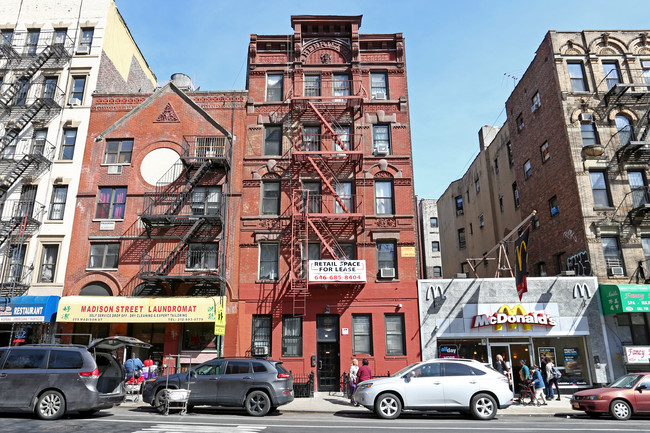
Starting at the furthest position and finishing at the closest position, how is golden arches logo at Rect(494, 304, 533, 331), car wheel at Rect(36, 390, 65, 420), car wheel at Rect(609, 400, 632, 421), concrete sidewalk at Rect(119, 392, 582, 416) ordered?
golden arches logo at Rect(494, 304, 533, 331) → concrete sidewalk at Rect(119, 392, 582, 416) → car wheel at Rect(609, 400, 632, 421) → car wheel at Rect(36, 390, 65, 420)

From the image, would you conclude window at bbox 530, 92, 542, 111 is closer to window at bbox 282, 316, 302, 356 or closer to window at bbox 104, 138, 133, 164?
window at bbox 282, 316, 302, 356

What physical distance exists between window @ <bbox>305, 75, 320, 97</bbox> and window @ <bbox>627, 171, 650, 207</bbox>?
16844 millimetres

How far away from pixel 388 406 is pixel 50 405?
9.26 m

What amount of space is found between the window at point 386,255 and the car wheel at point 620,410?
10.4m

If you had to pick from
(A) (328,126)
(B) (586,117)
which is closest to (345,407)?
(A) (328,126)

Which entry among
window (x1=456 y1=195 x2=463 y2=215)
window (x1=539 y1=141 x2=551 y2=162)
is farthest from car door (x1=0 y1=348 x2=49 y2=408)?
window (x1=456 y1=195 x2=463 y2=215)

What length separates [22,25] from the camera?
89.1 feet

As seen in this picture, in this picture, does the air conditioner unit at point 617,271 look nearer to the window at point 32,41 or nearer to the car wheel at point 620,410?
the car wheel at point 620,410

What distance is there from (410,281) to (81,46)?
75.8 ft

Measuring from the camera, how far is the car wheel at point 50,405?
38.0 ft

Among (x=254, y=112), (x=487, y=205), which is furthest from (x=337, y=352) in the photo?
(x=487, y=205)

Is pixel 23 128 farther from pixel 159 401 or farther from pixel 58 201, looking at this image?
pixel 159 401

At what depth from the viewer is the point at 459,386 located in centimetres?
1341

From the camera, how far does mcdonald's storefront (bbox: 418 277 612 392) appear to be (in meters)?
20.6
